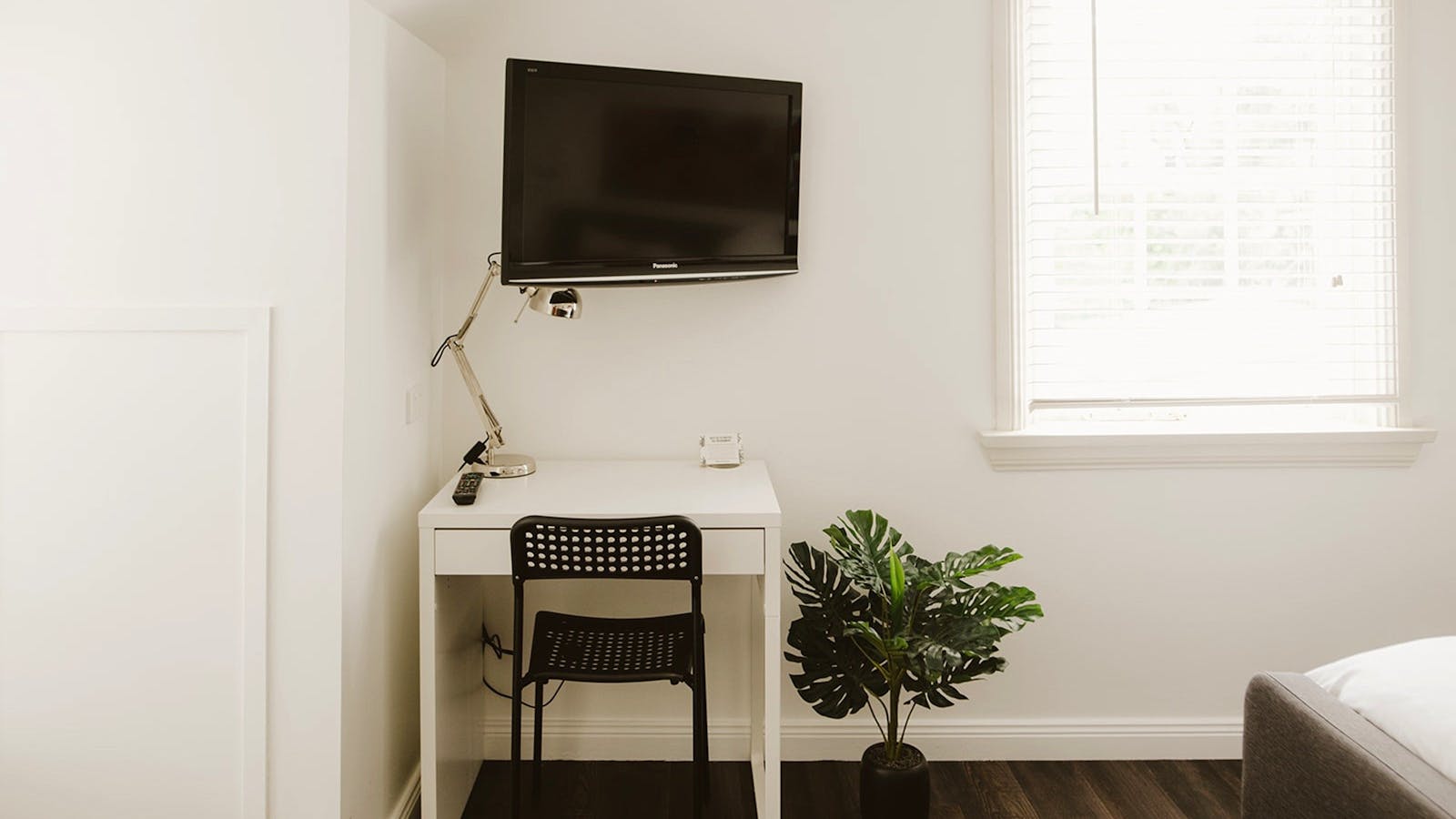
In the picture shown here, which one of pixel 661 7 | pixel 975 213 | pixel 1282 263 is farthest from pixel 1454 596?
pixel 661 7

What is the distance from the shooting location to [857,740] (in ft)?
8.92

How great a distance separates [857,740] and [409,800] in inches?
49.3

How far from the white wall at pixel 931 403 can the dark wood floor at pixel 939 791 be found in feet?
0.27

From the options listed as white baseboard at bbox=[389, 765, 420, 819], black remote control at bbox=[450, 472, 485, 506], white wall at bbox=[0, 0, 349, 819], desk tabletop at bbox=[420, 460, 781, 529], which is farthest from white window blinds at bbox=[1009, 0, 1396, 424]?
white baseboard at bbox=[389, 765, 420, 819]

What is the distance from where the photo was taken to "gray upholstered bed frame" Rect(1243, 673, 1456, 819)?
1293 millimetres

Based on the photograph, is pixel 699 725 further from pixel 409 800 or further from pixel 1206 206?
pixel 1206 206

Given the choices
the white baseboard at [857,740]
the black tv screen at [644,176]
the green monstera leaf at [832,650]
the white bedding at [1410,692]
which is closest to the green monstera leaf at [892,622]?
the green monstera leaf at [832,650]

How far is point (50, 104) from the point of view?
188 centimetres

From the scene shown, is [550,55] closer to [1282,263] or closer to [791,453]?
[791,453]

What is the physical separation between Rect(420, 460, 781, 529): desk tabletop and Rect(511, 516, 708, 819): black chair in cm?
8

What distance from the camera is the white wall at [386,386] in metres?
2.01

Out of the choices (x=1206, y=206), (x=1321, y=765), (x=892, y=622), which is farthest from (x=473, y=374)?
(x=1206, y=206)

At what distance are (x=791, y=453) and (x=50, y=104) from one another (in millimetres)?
1929

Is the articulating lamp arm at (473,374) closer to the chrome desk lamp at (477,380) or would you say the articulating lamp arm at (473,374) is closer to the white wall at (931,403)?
the chrome desk lamp at (477,380)
